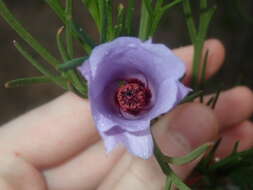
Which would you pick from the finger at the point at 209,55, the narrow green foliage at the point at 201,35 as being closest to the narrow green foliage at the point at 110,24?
the narrow green foliage at the point at 201,35

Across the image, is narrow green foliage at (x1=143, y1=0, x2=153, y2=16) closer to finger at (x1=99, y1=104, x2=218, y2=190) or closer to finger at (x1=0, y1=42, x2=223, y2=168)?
finger at (x1=99, y1=104, x2=218, y2=190)

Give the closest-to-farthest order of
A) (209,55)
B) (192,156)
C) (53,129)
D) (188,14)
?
(192,156) → (188,14) → (53,129) → (209,55)

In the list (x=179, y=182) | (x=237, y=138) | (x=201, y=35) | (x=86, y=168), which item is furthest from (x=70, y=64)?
(x=237, y=138)

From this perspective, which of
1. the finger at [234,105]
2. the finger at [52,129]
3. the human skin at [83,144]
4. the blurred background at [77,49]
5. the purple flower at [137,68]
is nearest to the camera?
the purple flower at [137,68]

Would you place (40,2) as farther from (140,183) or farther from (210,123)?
(140,183)

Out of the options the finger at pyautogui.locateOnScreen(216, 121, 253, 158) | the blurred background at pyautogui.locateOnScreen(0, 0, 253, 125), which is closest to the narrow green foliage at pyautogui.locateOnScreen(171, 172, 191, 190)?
the finger at pyautogui.locateOnScreen(216, 121, 253, 158)

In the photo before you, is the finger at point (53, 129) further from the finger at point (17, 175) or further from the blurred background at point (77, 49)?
the blurred background at point (77, 49)

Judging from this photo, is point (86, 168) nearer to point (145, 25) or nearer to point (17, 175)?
point (17, 175)
